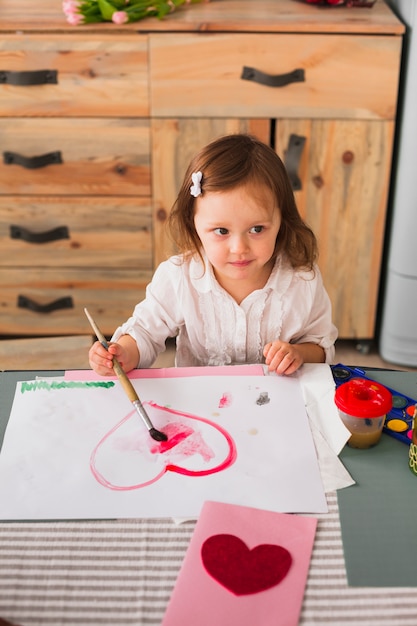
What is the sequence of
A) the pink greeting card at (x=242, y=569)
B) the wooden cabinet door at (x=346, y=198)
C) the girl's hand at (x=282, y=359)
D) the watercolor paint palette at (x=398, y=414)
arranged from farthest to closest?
the wooden cabinet door at (x=346, y=198), the girl's hand at (x=282, y=359), the watercolor paint palette at (x=398, y=414), the pink greeting card at (x=242, y=569)

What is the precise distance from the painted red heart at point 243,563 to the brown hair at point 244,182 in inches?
20.0

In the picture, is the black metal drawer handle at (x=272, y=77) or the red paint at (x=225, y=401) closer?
the red paint at (x=225, y=401)

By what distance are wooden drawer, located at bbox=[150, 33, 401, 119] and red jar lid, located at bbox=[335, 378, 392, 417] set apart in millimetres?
1222

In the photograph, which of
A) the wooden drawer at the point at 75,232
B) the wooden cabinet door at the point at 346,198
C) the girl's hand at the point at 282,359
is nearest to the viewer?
the girl's hand at the point at 282,359

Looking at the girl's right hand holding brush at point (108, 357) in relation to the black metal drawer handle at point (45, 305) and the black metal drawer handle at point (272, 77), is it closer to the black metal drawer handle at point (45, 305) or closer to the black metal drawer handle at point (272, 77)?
the black metal drawer handle at point (272, 77)

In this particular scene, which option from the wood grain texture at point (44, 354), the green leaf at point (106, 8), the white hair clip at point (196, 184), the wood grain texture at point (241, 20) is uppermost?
the green leaf at point (106, 8)

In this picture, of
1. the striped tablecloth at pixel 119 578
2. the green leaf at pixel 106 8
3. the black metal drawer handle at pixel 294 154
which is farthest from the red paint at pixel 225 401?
the green leaf at pixel 106 8

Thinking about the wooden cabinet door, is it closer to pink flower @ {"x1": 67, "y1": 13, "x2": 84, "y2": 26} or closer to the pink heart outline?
pink flower @ {"x1": 67, "y1": 13, "x2": 84, "y2": 26}

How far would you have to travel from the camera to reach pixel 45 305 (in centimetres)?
228

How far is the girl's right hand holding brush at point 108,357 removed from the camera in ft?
3.45

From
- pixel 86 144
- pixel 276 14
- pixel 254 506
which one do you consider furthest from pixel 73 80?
pixel 254 506

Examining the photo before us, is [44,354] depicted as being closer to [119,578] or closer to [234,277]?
[234,277]

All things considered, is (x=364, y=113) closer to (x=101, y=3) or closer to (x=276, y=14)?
(x=276, y=14)

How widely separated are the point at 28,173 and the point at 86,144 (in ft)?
0.60
